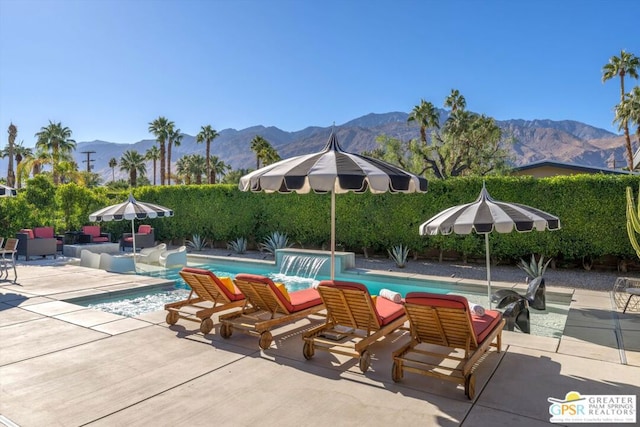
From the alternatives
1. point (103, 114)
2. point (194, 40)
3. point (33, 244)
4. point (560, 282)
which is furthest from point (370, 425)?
point (103, 114)

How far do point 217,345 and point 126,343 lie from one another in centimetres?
122

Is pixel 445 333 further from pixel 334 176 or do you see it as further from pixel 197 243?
pixel 197 243

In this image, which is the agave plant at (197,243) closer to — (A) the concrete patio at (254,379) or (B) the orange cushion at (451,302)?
(A) the concrete patio at (254,379)

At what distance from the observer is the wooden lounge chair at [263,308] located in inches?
211

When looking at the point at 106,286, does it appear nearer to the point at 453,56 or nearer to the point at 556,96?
the point at 453,56

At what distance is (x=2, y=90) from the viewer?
17.4m

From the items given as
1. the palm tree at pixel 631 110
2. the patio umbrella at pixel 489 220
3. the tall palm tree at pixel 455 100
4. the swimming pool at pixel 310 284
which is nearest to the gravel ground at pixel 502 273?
the swimming pool at pixel 310 284

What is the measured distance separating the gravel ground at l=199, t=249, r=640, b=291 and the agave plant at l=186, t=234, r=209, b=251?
7517mm

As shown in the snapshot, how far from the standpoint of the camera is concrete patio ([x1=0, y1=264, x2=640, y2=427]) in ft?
11.8

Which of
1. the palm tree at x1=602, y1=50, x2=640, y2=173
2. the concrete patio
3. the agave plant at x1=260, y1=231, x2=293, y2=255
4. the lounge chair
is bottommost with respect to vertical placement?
the concrete patio

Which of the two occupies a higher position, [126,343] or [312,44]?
[312,44]

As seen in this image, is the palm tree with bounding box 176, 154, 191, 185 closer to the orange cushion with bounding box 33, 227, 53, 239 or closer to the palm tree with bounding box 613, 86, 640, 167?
the orange cushion with bounding box 33, 227, 53, 239

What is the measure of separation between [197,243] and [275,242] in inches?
167

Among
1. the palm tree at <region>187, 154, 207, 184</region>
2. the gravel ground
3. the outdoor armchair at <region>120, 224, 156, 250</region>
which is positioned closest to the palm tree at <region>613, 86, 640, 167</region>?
the gravel ground
